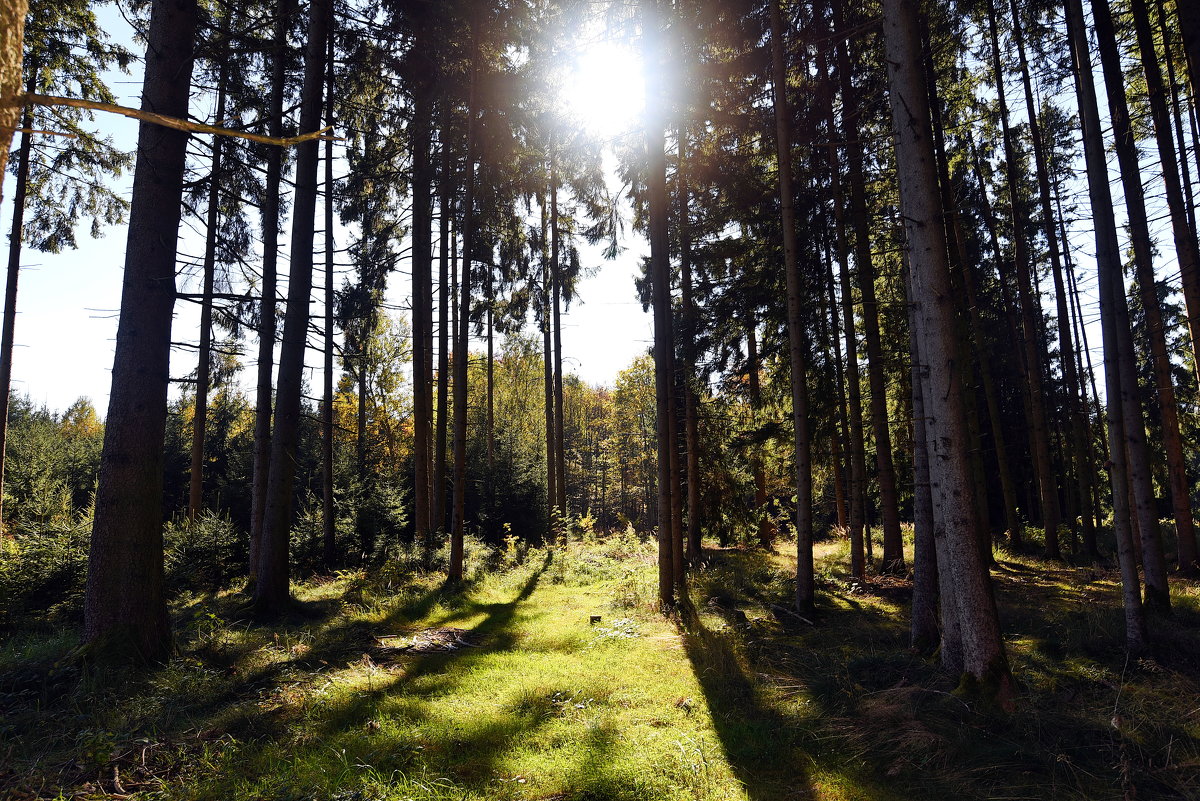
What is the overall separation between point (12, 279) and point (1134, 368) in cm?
2069

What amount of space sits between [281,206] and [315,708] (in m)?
10.7

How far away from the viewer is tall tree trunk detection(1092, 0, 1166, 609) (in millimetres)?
7188

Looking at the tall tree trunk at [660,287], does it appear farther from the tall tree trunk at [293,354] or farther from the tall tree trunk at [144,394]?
the tall tree trunk at [144,394]

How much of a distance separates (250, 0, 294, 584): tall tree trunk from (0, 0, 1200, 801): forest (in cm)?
9

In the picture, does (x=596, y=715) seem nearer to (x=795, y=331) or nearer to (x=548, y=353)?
(x=795, y=331)

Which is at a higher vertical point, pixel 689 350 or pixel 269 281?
pixel 269 281

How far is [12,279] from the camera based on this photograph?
1265 cm

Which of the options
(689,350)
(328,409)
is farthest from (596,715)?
(689,350)

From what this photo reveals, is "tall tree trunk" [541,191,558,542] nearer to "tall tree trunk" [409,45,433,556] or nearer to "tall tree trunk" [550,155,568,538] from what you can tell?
"tall tree trunk" [550,155,568,538]

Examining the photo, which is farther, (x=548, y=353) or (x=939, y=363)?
(x=548, y=353)

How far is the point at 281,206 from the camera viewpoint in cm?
1208

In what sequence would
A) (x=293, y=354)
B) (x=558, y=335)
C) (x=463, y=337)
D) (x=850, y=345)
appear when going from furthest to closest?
(x=558, y=335), (x=463, y=337), (x=850, y=345), (x=293, y=354)

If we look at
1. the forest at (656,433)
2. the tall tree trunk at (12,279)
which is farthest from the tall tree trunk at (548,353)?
the tall tree trunk at (12,279)

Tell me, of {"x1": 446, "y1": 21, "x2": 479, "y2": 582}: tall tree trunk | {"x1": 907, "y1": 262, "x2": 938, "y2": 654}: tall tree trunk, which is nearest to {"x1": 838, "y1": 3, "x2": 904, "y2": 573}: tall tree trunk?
{"x1": 907, "y1": 262, "x2": 938, "y2": 654}: tall tree trunk
